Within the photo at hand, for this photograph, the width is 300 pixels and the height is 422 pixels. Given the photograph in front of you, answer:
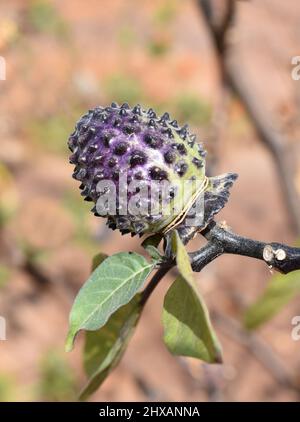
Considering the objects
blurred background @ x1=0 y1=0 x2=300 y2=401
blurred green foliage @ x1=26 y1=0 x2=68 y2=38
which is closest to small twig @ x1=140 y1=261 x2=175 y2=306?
blurred background @ x1=0 y1=0 x2=300 y2=401

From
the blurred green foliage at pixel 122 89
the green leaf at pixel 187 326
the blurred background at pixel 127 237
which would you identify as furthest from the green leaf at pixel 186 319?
the blurred green foliage at pixel 122 89

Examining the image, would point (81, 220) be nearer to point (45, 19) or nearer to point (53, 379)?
point (53, 379)

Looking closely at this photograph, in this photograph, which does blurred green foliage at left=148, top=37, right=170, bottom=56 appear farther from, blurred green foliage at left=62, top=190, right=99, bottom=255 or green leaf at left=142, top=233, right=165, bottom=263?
green leaf at left=142, top=233, right=165, bottom=263

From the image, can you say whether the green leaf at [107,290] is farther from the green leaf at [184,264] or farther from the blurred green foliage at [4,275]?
the blurred green foliage at [4,275]

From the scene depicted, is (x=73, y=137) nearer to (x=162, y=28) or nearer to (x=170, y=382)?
(x=170, y=382)

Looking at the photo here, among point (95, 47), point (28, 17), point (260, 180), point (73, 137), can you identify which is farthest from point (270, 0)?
point (73, 137)

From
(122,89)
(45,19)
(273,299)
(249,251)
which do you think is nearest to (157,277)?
(249,251)
